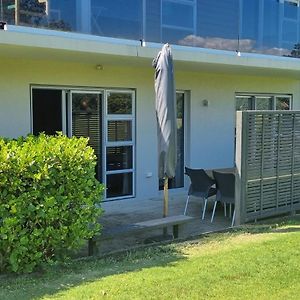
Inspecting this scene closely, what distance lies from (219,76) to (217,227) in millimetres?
5541

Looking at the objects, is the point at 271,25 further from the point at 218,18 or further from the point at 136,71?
the point at 136,71

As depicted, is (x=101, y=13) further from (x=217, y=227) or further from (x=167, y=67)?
→ (x=217, y=227)

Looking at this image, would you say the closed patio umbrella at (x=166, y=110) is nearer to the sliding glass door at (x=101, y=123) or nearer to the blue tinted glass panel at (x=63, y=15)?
the blue tinted glass panel at (x=63, y=15)

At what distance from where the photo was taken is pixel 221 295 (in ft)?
16.4

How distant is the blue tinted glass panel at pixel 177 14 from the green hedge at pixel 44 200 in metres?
4.87

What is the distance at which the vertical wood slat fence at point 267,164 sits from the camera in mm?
8336

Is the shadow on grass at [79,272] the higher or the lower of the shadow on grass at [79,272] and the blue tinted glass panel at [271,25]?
the lower

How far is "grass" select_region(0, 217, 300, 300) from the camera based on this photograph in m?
5.01

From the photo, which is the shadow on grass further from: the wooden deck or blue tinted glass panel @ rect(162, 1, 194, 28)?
blue tinted glass panel @ rect(162, 1, 194, 28)

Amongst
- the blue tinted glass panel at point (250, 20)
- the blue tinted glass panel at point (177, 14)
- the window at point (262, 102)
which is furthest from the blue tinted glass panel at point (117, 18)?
the window at point (262, 102)

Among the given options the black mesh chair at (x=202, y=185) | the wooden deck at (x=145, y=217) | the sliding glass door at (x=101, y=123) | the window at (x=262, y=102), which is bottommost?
the wooden deck at (x=145, y=217)

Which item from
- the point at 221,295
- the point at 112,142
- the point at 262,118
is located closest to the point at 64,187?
the point at 221,295

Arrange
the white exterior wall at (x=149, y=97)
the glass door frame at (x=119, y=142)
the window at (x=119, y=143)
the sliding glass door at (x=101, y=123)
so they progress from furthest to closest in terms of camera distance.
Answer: the window at (x=119, y=143)
the glass door frame at (x=119, y=142)
the sliding glass door at (x=101, y=123)
the white exterior wall at (x=149, y=97)

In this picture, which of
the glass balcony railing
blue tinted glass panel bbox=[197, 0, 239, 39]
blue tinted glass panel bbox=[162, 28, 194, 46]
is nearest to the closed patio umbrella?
the glass balcony railing
